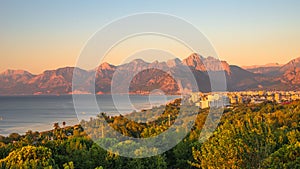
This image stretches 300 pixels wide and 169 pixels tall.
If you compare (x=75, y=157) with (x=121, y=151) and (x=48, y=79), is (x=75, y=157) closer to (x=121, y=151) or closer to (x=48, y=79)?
(x=121, y=151)

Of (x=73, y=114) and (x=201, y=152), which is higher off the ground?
(x=73, y=114)

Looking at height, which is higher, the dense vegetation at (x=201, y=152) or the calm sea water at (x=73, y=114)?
the calm sea water at (x=73, y=114)

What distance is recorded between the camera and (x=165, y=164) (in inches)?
860

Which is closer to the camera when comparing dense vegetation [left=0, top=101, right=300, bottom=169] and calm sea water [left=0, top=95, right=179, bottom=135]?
dense vegetation [left=0, top=101, right=300, bottom=169]

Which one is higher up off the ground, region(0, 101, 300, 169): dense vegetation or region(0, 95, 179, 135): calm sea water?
region(0, 95, 179, 135): calm sea water

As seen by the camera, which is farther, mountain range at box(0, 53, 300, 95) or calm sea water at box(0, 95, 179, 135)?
calm sea water at box(0, 95, 179, 135)

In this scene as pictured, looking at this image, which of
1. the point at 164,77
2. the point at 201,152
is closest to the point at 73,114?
the point at 164,77

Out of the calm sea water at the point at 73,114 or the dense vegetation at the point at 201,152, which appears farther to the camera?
the calm sea water at the point at 73,114

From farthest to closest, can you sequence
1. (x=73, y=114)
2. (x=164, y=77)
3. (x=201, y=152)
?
(x=73, y=114), (x=164, y=77), (x=201, y=152)

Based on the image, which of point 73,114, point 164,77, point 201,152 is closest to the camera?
point 201,152

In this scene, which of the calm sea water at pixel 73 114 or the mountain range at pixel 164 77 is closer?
the mountain range at pixel 164 77

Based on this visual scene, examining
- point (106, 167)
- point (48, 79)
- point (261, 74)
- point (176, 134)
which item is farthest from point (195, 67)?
point (48, 79)

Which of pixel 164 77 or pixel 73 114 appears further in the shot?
pixel 73 114

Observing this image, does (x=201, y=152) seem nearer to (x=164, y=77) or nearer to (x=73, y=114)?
(x=164, y=77)
